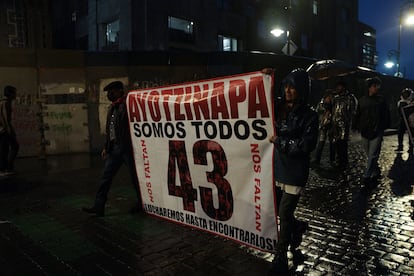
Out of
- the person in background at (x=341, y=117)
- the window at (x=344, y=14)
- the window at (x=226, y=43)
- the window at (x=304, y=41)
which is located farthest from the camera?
the window at (x=344, y=14)

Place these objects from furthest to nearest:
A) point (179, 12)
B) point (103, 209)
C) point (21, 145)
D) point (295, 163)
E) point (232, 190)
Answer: point (179, 12) → point (21, 145) → point (103, 209) → point (232, 190) → point (295, 163)

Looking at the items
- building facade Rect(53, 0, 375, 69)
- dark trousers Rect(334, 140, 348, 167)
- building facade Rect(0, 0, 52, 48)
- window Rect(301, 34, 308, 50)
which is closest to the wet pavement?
dark trousers Rect(334, 140, 348, 167)

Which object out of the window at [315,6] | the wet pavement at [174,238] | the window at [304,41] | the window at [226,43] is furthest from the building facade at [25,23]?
the window at [315,6]

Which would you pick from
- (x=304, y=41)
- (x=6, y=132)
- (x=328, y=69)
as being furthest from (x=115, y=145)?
(x=304, y=41)

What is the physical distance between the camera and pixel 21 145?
11273mm

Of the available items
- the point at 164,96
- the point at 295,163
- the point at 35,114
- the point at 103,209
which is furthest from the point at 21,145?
the point at 295,163

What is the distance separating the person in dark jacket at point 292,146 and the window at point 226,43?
61.5ft

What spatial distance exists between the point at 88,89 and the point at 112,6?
7975mm

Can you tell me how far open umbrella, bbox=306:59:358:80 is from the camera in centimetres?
978

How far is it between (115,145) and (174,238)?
1.73m

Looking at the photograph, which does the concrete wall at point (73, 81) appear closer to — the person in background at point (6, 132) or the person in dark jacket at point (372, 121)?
the person in background at point (6, 132)

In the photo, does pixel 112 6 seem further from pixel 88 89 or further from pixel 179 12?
pixel 88 89

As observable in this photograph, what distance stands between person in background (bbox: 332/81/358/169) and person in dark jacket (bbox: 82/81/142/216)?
5.51 metres

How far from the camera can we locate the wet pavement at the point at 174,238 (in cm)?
366
